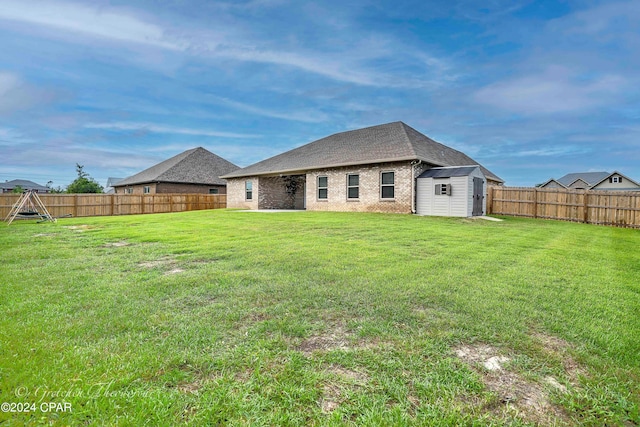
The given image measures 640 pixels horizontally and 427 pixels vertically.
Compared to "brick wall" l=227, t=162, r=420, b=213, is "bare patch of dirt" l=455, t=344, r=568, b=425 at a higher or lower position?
lower

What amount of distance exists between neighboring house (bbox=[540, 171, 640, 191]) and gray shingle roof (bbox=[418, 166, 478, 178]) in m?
27.8

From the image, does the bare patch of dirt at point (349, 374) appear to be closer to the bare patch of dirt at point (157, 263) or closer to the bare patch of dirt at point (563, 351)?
the bare patch of dirt at point (563, 351)

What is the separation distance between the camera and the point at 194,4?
37.8 ft

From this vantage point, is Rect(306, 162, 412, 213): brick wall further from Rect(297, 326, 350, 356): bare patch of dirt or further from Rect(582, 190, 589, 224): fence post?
Rect(297, 326, 350, 356): bare patch of dirt

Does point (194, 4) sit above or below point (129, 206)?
above

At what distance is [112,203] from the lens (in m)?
22.4

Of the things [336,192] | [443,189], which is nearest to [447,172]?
[443,189]

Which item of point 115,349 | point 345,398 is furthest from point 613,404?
point 115,349

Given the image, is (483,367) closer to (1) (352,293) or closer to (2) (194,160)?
(1) (352,293)

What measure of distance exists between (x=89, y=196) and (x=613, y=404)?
27.2 m

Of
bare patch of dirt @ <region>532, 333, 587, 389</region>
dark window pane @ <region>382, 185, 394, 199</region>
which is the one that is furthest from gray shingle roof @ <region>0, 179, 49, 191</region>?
bare patch of dirt @ <region>532, 333, 587, 389</region>

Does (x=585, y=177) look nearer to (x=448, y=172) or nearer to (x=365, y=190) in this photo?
(x=448, y=172)

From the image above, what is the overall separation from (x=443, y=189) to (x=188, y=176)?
25.2 m

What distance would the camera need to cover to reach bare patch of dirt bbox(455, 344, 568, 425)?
5.70 feet
